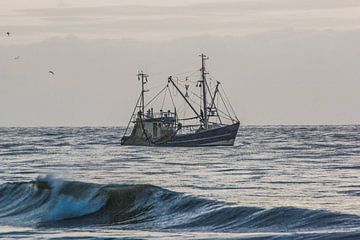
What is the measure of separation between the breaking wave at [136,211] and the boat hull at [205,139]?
60.6 meters

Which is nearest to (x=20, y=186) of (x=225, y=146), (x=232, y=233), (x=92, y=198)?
(x=92, y=198)

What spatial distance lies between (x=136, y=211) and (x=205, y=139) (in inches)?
2827

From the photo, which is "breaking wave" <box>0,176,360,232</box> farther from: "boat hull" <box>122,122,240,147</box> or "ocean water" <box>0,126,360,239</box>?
"boat hull" <box>122,122,240,147</box>

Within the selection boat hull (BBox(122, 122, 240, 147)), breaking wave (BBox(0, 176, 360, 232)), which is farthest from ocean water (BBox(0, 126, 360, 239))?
boat hull (BBox(122, 122, 240, 147))

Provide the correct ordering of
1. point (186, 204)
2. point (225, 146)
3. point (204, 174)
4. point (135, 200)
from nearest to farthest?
point (186, 204), point (135, 200), point (204, 174), point (225, 146)

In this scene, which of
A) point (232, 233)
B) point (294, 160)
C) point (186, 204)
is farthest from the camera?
point (294, 160)

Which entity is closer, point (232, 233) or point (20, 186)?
point (232, 233)

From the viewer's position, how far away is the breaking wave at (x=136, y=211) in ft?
97.5

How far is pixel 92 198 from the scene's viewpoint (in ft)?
133

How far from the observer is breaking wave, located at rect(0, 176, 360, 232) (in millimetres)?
29703

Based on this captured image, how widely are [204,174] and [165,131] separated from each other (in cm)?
5815

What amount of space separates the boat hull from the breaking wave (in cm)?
6065

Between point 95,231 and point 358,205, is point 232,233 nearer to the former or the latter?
point 95,231

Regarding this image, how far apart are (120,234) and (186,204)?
699 centimetres
